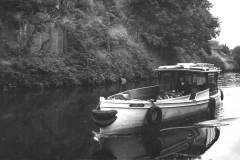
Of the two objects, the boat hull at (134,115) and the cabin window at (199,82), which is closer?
the boat hull at (134,115)

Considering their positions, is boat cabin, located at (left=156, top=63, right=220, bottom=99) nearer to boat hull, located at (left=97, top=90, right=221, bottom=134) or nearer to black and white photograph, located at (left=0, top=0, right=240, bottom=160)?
black and white photograph, located at (left=0, top=0, right=240, bottom=160)

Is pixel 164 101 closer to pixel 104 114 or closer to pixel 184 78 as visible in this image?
pixel 104 114

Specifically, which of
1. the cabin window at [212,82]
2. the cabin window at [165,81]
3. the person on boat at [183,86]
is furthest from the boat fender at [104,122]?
the cabin window at [212,82]

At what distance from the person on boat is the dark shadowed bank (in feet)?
49.7

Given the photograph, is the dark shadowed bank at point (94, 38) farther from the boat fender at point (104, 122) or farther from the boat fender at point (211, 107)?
the boat fender at point (104, 122)

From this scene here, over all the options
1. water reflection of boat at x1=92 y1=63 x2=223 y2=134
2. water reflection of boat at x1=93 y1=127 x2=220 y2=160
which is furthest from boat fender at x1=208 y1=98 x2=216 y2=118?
water reflection of boat at x1=93 y1=127 x2=220 y2=160

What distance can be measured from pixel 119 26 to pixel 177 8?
1103cm

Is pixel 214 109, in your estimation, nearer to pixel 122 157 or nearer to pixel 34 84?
pixel 122 157

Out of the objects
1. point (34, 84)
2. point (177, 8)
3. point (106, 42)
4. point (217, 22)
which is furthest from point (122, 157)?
point (217, 22)

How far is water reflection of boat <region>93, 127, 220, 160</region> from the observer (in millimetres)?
15336

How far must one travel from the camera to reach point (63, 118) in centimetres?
2225

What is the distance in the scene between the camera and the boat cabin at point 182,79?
2494 cm

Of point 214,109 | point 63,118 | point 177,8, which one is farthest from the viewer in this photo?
point 177,8

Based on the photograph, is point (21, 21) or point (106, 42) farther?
point (106, 42)
